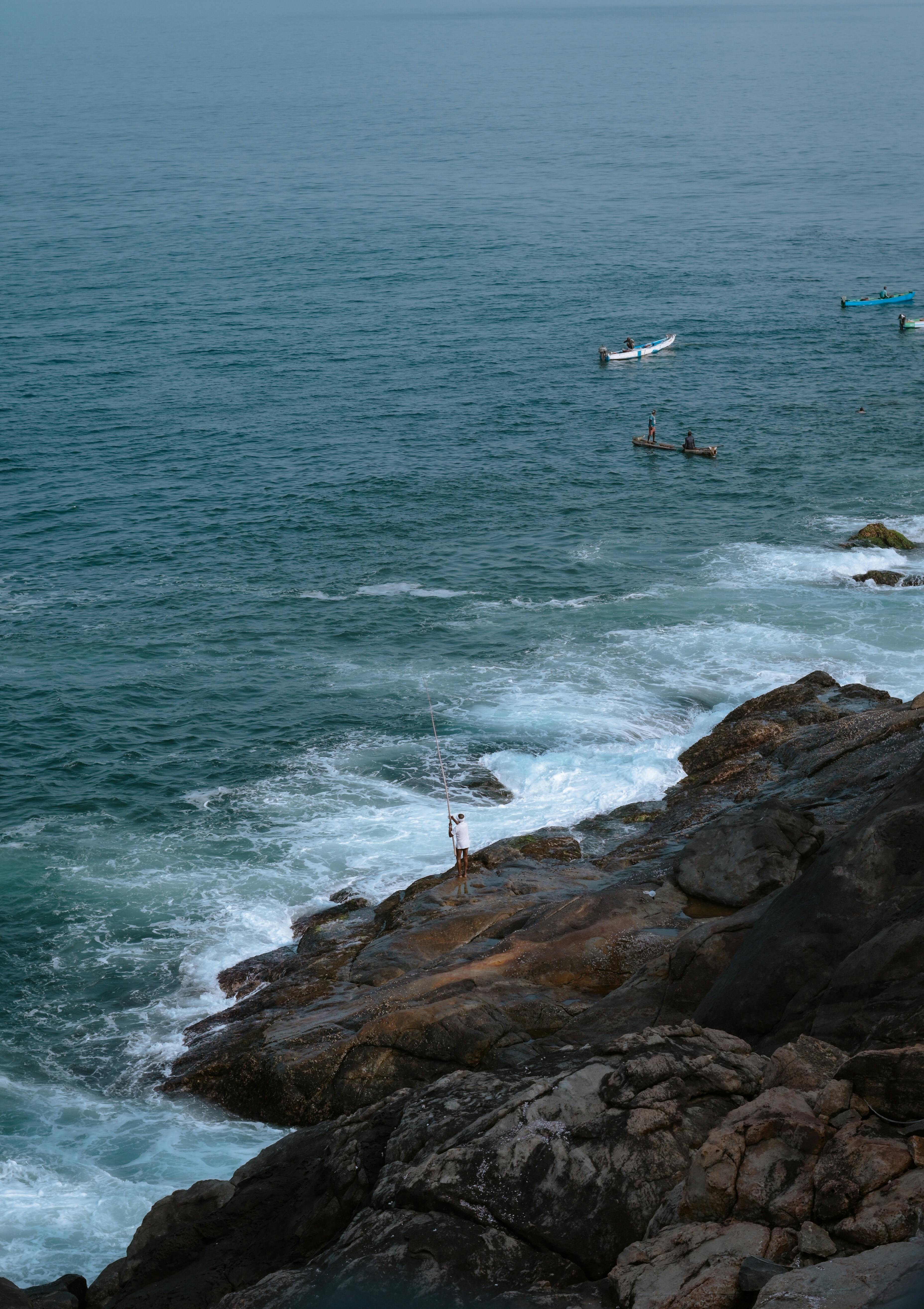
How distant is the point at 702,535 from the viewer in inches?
1921

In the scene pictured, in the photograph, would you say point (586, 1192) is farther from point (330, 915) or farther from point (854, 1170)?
point (330, 915)

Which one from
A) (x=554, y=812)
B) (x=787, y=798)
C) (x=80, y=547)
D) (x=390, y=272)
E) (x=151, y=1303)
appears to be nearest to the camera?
(x=151, y=1303)

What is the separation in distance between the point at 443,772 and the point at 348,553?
70.0ft

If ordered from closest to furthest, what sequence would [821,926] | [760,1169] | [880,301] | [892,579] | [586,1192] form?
[760,1169]
[586,1192]
[821,926]
[892,579]
[880,301]

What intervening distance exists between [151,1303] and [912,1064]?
29.5 feet

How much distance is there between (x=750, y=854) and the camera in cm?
1969

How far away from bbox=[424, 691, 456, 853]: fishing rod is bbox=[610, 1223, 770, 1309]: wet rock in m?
12.5

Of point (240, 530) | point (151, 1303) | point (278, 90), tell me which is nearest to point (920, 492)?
point (240, 530)

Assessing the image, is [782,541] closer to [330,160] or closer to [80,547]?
[80,547]

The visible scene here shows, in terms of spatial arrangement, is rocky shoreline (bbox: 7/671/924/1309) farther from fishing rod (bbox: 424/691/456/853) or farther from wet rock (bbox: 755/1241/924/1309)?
fishing rod (bbox: 424/691/456/853)

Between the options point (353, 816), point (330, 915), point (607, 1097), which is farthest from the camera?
point (353, 816)

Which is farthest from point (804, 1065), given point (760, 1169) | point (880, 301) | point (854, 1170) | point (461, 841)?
point (880, 301)

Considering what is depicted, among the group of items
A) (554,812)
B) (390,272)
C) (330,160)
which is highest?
(330,160)

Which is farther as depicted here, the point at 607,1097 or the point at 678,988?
the point at 678,988
